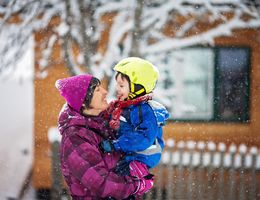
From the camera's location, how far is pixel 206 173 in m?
6.29

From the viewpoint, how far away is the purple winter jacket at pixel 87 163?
7.03ft

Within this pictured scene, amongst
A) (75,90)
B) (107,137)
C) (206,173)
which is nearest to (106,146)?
(107,137)

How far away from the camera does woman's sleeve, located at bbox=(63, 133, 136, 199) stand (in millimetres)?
2137

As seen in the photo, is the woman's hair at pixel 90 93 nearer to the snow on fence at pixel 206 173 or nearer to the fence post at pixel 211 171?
the snow on fence at pixel 206 173

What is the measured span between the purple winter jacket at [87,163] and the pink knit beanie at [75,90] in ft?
0.24

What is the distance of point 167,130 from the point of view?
7.96 meters

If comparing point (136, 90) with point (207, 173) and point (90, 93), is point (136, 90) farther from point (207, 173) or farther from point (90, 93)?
point (207, 173)

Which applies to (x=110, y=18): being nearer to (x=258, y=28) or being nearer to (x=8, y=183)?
(x=258, y=28)

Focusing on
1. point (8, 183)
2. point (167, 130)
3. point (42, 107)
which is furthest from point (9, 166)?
point (167, 130)

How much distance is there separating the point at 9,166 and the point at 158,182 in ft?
15.8

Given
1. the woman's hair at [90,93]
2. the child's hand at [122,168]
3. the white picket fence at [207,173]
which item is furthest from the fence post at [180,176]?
the woman's hair at [90,93]

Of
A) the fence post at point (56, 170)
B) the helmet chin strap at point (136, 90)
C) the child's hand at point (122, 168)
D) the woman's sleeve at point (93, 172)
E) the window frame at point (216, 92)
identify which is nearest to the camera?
the woman's sleeve at point (93, 172)

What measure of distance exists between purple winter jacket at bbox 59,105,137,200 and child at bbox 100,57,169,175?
0.36 ft

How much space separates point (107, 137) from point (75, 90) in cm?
38
